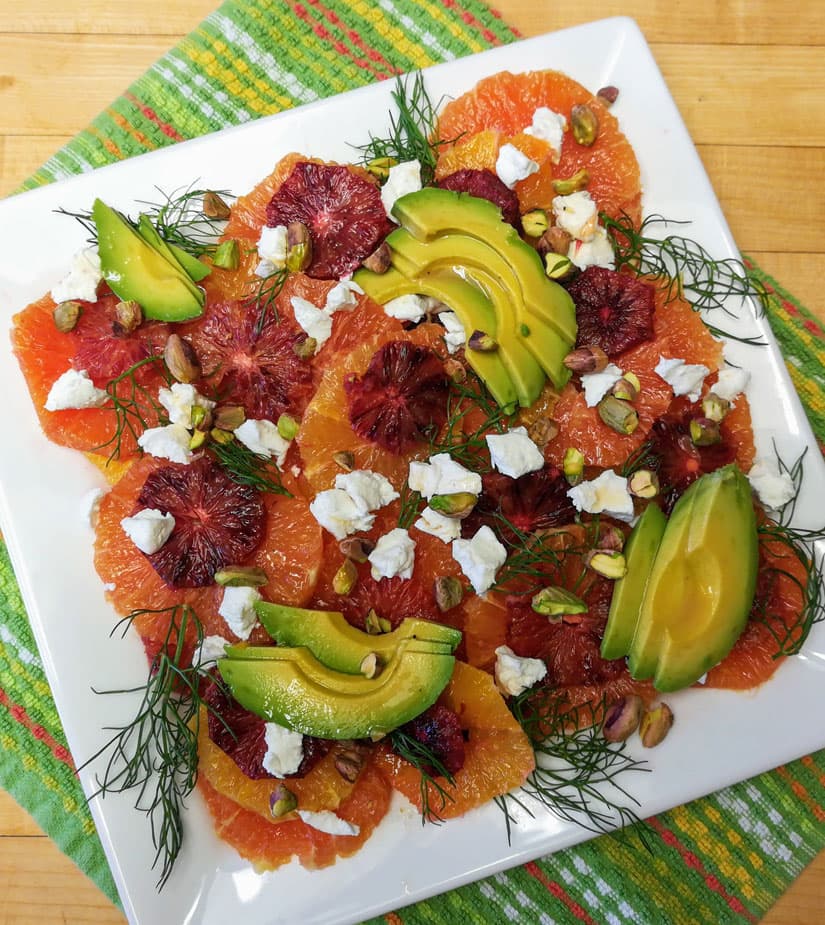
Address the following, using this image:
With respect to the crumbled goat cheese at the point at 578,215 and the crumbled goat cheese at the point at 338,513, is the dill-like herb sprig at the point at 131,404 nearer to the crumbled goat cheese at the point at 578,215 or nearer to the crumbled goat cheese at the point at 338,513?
the crumbled goat cheese at the point at 338,513

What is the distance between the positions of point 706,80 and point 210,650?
198 cm

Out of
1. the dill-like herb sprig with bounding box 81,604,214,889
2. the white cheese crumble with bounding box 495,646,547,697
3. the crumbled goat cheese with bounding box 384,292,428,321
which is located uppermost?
the crumbled goat cheese with bounding box 384,292,428,321

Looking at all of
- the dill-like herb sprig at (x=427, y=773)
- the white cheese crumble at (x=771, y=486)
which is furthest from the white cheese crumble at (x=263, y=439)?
the white cheese crumble at (x=771, y=486)

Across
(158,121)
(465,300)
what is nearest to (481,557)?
(465,300)

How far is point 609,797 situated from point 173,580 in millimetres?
1057

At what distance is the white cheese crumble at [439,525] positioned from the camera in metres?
1.70

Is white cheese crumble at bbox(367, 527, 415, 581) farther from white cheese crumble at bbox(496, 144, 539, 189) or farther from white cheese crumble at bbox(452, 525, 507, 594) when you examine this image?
white cheese crumble at bbox(496, 144, 539, 189)

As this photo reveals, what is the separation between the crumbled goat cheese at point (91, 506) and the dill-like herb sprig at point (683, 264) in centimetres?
129

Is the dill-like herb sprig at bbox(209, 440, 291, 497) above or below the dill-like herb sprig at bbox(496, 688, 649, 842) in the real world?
above

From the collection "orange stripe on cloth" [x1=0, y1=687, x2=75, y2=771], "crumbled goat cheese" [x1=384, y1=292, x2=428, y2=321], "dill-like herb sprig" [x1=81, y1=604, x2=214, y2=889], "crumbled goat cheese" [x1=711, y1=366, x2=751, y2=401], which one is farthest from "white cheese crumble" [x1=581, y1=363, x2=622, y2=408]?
"orange stripe on cloth" [x1=0, y1=687, x2=75, y2=771]

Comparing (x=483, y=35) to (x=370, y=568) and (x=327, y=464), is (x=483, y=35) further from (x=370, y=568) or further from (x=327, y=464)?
(x=370, y=568)

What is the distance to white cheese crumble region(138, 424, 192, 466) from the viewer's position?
172cm

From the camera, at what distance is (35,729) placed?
6.76 feet

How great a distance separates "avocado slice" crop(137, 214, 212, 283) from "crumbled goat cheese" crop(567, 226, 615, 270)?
0.82 metres
